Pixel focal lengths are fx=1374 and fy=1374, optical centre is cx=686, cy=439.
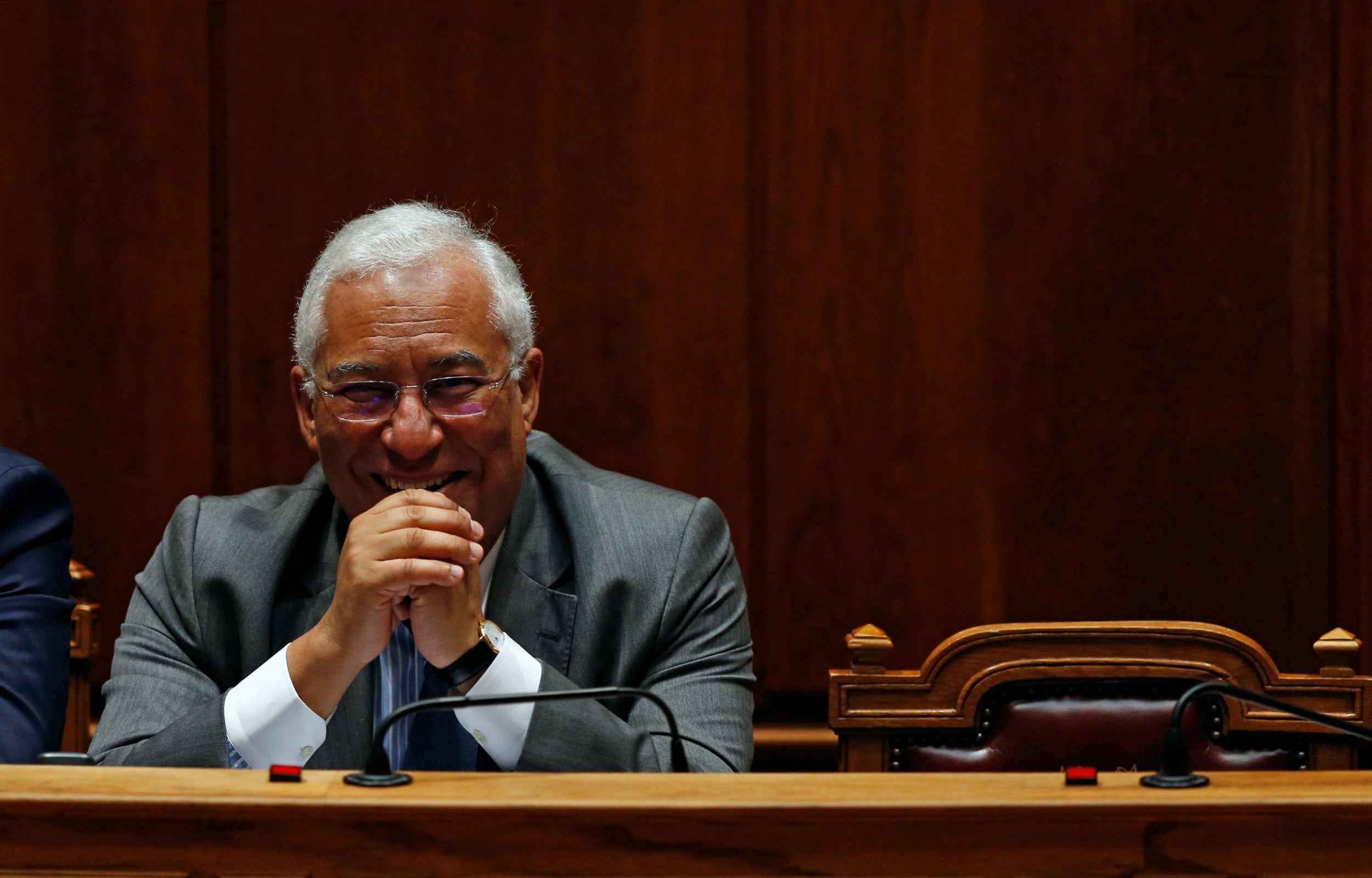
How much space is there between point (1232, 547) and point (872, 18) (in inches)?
43.9

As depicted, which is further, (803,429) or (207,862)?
(803,429)

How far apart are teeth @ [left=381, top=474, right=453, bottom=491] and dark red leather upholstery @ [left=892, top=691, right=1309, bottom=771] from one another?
2.27 feet

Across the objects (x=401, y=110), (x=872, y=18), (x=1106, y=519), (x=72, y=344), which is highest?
(x=872, y=18)

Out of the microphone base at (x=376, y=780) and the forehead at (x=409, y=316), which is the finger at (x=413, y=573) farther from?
the microphone base at (x=376, y=780)

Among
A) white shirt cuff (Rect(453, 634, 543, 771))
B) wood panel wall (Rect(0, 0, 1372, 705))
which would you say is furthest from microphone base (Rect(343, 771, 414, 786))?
wood panel wall (Rect(0, 0, 1372, 705))

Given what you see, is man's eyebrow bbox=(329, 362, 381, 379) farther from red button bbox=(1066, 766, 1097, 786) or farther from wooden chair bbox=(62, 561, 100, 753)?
red button bbox=(1066, 766, 1097, 786)

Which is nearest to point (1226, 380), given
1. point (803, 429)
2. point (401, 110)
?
point (803, 429)

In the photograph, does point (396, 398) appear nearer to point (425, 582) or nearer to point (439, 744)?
point (425, 582)

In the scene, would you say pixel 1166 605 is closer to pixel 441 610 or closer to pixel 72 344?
pixel 441 610

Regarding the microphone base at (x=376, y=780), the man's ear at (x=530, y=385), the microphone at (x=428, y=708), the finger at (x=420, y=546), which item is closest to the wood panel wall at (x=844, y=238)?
the man's ear at (x=530, y=385)

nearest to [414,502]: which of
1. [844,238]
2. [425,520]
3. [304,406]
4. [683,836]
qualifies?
[425,520]

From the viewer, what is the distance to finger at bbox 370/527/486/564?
58.8 inches

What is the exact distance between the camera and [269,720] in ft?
4.93

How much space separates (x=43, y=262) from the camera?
2408mm
